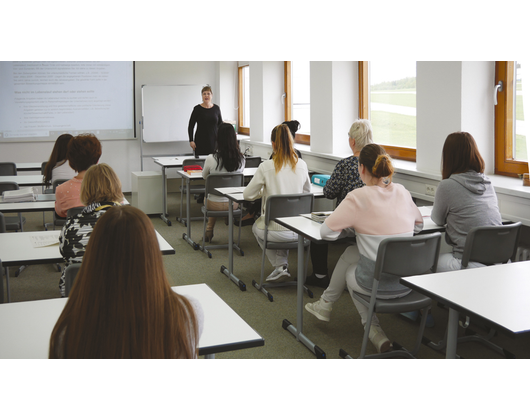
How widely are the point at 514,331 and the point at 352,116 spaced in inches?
161

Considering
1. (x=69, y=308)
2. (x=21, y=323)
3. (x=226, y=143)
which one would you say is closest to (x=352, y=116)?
(x=226, y=143)

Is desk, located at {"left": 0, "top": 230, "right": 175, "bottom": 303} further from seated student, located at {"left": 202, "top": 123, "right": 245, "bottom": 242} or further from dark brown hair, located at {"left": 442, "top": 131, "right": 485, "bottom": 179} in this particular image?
seated student, located at {"left": 202, "top": 123, "right": 245, "bottom": 242}

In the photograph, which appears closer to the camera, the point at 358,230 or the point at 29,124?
the point at 358,230

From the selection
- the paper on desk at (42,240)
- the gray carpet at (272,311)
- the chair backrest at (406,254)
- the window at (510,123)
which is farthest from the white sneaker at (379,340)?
the paper on desk at (42,240)

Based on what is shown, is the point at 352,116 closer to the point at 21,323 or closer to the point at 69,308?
the point at 21,323

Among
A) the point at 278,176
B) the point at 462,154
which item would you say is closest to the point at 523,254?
the point at 462,154

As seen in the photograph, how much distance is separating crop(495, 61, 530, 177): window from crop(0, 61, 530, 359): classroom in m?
0.05

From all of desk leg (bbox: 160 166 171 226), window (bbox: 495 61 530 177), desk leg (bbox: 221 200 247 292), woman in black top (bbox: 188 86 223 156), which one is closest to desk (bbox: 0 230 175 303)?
desk leg (bbox: 221 200 247 292)

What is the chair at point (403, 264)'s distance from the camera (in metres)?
2.32

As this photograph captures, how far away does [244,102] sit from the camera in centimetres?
830

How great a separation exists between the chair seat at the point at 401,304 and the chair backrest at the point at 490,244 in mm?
326

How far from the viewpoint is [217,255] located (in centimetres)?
479

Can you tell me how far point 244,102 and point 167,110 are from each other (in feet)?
4.19
